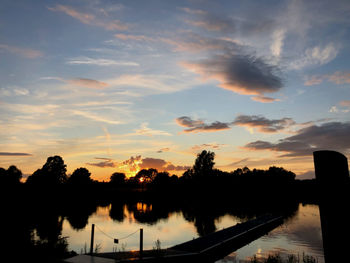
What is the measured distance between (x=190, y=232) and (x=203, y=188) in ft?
245

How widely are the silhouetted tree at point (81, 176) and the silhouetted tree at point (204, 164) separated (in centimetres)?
4613

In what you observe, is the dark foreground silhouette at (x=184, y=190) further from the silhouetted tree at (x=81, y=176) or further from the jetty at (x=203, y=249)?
the jetty at (x=203, y=249)

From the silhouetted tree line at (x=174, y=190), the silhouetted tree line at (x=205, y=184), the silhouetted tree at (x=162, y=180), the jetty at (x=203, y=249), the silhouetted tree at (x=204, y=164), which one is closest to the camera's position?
the jetty at (x=203, y=249)

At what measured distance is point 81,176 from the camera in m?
123

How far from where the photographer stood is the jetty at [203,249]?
1728 cm

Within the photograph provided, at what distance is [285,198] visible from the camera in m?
102

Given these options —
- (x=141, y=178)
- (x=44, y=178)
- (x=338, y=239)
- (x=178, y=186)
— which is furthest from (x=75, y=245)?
(x=141, y=178)

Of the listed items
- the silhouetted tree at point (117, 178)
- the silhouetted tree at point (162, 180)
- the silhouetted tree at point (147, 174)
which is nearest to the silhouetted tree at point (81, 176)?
the silhouetted tree at point (162, 180)

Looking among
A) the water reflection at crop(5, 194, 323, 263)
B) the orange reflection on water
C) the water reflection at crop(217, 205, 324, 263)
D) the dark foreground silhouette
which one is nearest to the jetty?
the water reflection at crop(217, 205, 324, 263)

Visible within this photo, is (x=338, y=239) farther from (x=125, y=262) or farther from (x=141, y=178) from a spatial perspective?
(x=141, y=178)

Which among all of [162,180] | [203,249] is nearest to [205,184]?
[162,180]

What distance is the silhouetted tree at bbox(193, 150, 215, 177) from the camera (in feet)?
392

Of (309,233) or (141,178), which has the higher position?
(141,178)

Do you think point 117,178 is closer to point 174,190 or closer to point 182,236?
point 174,190
